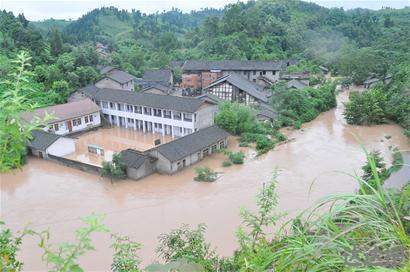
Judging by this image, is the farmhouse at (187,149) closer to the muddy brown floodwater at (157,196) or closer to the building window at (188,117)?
the muddy brown floodwater at (157,196)

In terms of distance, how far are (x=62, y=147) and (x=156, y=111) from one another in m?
5.35

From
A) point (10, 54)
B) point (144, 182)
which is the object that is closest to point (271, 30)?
point (10, 54)

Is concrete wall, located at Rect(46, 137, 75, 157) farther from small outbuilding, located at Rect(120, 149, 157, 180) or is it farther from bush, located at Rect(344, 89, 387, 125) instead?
bush, located at Rect(344, 89, 387, 125)

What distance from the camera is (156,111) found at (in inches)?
798

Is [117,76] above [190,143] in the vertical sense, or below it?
above

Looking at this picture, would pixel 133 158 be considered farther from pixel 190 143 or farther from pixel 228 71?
pixel 228 71

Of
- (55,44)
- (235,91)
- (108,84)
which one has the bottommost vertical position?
(235,91)

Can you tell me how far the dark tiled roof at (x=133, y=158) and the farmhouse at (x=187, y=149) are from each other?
0.56 meters

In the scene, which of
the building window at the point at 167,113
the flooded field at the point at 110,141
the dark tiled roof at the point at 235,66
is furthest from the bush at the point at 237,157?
the dark tiled roof at the point at 235,66

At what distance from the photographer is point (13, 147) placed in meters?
2.26

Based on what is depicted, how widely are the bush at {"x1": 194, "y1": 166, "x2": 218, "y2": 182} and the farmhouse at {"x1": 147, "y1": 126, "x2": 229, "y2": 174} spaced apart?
104 centimetres

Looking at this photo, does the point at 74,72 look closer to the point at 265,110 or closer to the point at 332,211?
the point at 265,110

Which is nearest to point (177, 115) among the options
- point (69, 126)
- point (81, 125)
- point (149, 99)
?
point (149, 99)

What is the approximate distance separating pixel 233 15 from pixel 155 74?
64.6 ft
